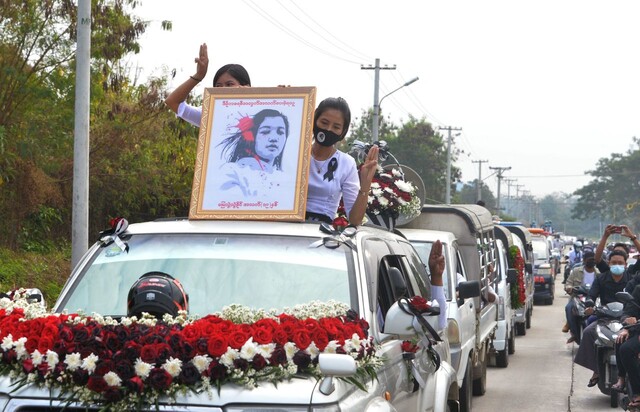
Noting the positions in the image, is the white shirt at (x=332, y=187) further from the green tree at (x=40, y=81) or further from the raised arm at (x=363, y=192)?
the green tree at (x=40, y=81)

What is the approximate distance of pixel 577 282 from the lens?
20.7 meters

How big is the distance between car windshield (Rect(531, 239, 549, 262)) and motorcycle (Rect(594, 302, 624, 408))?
73.2 feet

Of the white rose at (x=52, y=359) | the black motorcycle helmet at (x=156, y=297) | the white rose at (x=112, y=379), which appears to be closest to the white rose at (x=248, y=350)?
the white rose at (x=112, y=379)

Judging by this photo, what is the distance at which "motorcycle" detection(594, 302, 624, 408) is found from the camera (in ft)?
41.4

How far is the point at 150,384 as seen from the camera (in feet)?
14.9

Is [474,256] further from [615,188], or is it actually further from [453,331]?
[615,188]

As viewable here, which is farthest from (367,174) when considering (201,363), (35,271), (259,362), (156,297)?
(35,271)

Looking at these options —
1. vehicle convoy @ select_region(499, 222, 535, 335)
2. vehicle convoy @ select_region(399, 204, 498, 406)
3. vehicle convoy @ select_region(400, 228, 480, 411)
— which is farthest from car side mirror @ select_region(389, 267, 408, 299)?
vehicle convoy @ select_region(499, 222, 535, 335)

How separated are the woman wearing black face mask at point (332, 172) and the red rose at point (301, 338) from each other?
208 centimetres

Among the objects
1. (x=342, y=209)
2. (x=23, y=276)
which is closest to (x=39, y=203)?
(x=23, y=276)

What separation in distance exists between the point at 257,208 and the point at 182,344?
5.93ft

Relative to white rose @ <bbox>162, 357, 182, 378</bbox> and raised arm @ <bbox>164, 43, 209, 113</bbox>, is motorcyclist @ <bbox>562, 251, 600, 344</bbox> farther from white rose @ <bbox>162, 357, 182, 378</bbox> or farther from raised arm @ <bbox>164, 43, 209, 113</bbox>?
white rose @ <bbox>162, 357, 182, 378</bbox>

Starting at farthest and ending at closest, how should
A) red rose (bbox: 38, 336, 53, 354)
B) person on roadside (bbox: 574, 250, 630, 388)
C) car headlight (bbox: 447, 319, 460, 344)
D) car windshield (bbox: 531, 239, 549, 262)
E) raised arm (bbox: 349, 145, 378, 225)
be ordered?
car windshield (bbox: 531, 239, 549, 262) < person on roadside (bbox: 574, 250, 630, 388) < car headlight (bbox: 447, 319, 460, 344) < raised arm (bbox: 349, 145, 378, 225) < red rose (bbox: 38, 336, 53, 354)

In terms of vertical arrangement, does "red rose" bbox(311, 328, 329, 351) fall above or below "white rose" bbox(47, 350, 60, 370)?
above
